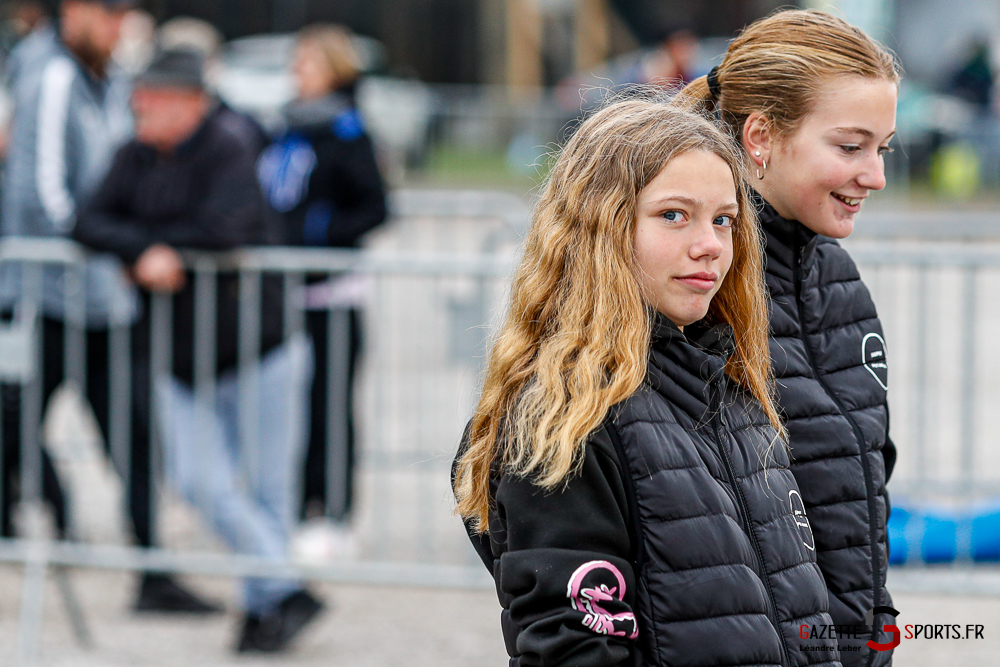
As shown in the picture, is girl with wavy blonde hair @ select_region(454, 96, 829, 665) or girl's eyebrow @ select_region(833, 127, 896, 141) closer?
girl with wavy blonde hair @ select_region(454, 96, 829, 665)

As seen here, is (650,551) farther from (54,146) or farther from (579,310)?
(54,146)

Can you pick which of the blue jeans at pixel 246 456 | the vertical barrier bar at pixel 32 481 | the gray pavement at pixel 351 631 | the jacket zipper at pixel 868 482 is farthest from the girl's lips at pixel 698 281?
the vertical barrier bar at pixel 32 481

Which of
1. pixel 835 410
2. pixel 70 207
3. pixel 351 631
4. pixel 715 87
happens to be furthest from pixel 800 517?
pixel 70 207

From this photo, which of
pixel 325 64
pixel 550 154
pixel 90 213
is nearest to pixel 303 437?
pixel 90 213

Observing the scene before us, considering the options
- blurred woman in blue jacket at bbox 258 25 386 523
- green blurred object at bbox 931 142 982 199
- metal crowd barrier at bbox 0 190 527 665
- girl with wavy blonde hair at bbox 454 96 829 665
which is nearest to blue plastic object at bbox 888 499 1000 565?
metal crowd barrier at bbox 0 190 527 665

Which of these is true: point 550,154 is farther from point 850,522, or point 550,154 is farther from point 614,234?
point 850,522

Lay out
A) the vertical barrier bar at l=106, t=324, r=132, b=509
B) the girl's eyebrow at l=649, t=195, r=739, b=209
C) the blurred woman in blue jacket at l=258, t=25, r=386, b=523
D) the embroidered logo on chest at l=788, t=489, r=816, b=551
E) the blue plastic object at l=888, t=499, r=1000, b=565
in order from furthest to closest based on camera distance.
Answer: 1. the blurred woman in blue jacket at l=258, t=25, r=386, b=523
2. the blue plastic object at l=888, t=499, r=1000, b=565
3. the vertical barrier bar at l=106, t=324, r=132, b=509
4. the embroidered logo on chest at l=788, t=489, r=816, b=551
5. the girl's eyebrow at l=649, t=195, r=739, b=209

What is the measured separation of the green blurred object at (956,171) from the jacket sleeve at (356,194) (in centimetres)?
1214

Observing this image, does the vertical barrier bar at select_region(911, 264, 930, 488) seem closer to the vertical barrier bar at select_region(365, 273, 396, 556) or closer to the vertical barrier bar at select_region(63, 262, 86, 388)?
the vertical barrier bar at select_region(365, 273, 396, 556)

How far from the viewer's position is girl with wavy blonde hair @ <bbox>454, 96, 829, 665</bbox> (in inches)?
71.1

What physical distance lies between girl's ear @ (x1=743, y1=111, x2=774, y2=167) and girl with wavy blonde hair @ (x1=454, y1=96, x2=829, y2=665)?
0.25 meters

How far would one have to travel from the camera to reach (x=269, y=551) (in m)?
4.70

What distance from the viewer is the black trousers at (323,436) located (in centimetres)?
542

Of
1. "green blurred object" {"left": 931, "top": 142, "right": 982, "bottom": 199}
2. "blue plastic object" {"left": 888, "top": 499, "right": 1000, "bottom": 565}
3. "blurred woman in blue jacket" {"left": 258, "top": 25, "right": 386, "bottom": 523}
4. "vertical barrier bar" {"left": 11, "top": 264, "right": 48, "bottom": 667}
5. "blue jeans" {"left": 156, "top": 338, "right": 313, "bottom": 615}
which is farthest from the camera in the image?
"green blurred object" {"left": 931, "top": 142, "right": 982, "bottom": 199}
